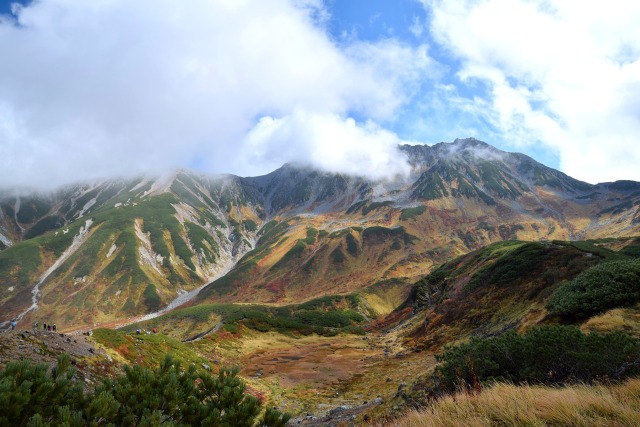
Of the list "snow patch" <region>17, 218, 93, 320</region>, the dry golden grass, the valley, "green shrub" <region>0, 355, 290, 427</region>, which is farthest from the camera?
"snow patch" <region>17, 218, 93, 320</region>

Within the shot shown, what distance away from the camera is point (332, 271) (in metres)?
172

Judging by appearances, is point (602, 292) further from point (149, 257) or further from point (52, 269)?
point (52, 269)

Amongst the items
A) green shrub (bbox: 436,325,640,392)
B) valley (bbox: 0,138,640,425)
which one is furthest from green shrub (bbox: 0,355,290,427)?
valley (bbox: 0,138,640,425)

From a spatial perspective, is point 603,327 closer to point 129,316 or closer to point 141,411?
point 141,411

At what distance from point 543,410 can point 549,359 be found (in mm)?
5965

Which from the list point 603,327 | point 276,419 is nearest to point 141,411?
point 276,419

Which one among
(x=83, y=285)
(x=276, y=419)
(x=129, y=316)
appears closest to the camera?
(x=276, y=419)

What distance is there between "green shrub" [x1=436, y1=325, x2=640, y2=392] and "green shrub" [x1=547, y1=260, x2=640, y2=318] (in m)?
8.86

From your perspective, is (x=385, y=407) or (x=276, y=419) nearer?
(x=276, y=419)

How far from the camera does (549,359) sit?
11.0 m

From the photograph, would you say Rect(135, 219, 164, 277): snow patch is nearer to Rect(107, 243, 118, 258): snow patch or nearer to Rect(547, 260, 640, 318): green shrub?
Rect(107, 243, 118, 258): snow patch

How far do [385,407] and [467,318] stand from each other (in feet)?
95.1

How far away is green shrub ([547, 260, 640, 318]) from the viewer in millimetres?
17844

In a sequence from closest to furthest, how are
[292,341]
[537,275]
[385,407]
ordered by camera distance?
[385,407], [537,275], [292,341]
